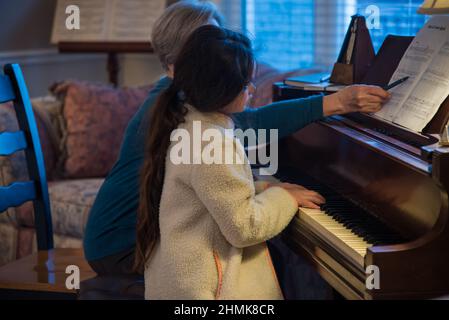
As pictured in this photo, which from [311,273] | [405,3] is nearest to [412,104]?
[311,273]

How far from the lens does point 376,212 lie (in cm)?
186

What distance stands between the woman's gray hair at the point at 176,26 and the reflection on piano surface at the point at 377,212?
447 mm

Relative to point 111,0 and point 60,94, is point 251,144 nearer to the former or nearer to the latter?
point 60,94

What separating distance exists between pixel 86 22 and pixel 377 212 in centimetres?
284

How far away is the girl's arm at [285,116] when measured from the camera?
216 cm

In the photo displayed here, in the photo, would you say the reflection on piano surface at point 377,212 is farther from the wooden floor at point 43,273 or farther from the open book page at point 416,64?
the wooden floor at point 43,273

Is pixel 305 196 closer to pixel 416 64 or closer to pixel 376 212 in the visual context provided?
pixel 376 212

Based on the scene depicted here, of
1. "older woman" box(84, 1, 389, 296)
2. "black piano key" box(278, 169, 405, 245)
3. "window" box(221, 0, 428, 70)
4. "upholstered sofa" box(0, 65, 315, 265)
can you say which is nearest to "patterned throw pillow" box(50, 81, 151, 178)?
"upholstered sofa" box(0, 65, 315, 265)

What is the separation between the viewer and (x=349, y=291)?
1681 mm

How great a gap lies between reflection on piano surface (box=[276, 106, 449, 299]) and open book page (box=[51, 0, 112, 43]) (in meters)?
2.30

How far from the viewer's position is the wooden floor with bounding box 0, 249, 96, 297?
7.61ft
